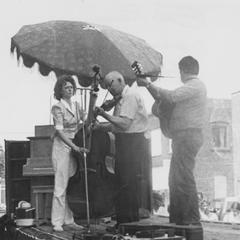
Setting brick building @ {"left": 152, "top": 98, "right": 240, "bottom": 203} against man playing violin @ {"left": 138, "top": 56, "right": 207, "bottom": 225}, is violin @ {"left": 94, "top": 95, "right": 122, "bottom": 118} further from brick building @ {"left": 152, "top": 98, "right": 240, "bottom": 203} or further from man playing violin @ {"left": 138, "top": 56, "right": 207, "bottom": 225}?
brick building @ {"left": 152, "top": 98, "right": 240, "bottom": 203}

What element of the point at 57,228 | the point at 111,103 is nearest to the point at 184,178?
the point at 111,103

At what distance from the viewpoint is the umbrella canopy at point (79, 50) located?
7.48m

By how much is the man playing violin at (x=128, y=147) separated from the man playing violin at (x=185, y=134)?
1.19 ft

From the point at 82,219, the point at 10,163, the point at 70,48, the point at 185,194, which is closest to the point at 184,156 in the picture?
the point at 185,194

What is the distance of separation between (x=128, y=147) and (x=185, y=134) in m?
0.55

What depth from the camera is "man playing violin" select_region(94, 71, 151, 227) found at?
500 cm

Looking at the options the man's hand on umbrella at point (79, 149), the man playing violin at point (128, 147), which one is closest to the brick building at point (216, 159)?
the man's hand on umbrella at point (79, 149)

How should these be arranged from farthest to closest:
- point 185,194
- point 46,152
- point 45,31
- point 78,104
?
1. point 45,31
2. point 46,152
3. point 78,104
4. point 185,194

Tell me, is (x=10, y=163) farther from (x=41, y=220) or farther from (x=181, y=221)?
(x=181, y=221)

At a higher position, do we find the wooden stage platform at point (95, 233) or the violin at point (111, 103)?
the violin at point (111, 103)

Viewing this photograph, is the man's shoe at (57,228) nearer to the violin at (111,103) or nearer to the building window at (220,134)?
A: the violin at (111,103)

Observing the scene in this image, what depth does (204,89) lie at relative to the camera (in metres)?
4.77

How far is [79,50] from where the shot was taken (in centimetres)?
762

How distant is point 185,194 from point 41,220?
2.76m
